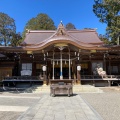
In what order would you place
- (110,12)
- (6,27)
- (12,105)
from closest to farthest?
1. (12,105)
2. (110,12)
3. (6,27)

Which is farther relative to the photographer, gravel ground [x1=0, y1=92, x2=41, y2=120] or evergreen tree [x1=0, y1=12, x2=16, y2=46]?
evergreen tree [x1=0, y1=12, x2=16, y2=46]

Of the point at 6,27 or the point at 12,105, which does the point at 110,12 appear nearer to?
the point at 12,105

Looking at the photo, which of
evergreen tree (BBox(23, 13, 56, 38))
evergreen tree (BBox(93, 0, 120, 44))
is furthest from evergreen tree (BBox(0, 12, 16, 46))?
evergreen tree (BBox(93, 0, 120, 44))

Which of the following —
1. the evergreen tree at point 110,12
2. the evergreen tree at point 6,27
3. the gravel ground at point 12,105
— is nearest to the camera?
the gravel ground at point 12,105

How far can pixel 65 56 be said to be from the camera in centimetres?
1753

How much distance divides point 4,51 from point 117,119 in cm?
1517

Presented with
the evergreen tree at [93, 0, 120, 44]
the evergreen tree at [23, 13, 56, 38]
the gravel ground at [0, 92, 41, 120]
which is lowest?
the gravel ground at [0, 92, 41, 120]

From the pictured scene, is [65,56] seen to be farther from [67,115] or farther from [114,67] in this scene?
[67,115]

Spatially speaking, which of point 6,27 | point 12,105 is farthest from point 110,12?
point 6,27

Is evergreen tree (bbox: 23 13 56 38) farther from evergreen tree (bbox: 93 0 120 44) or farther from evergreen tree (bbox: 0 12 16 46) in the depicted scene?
evergreen tree (bbox: 93 0 120 44)

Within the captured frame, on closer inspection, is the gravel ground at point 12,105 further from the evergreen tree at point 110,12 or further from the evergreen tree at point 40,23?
the evergreen tree at point 40,23

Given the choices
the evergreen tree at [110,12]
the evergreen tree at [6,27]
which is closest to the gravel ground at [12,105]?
the evergreen tree at [110,12]

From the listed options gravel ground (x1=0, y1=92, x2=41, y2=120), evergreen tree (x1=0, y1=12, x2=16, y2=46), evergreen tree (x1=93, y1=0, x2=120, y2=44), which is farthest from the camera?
evergreen tree (x1=0, y1=12, x2=16, y2=46)

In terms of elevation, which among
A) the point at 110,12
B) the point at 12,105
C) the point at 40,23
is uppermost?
the point at 40,23
